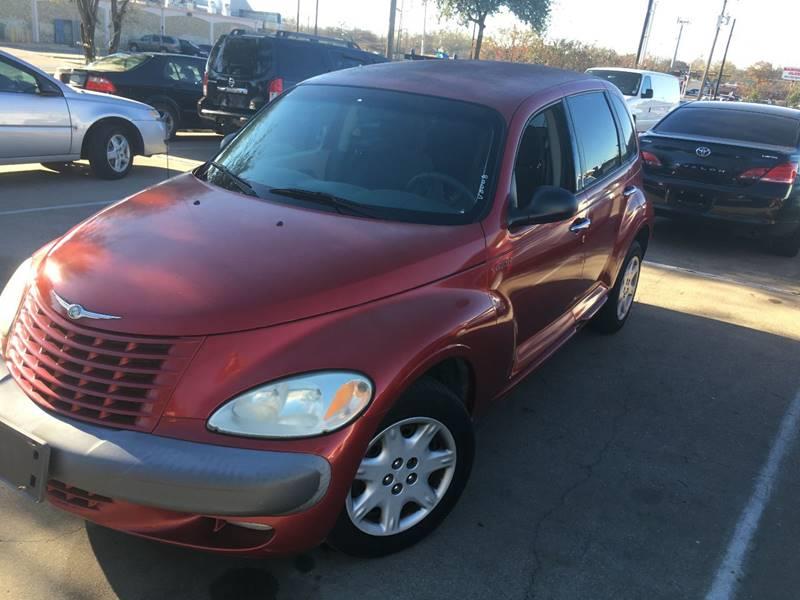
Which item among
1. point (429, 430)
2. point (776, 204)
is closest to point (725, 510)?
point (429, 430)

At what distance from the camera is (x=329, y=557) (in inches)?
107

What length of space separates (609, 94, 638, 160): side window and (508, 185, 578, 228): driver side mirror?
1882mm

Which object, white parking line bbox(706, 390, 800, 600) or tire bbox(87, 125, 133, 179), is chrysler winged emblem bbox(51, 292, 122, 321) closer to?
white parking line bbox(706, 390, 800, 600)

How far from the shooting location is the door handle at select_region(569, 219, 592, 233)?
382cm

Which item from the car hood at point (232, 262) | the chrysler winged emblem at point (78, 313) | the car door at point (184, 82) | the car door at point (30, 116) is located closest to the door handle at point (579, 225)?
the car hood at point (232, 262)

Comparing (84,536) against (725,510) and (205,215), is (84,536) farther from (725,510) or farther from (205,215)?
(725,510)

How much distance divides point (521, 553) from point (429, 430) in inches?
26.0

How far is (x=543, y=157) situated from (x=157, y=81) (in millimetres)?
10783

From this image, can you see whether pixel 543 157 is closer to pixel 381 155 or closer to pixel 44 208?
pixel 381 155

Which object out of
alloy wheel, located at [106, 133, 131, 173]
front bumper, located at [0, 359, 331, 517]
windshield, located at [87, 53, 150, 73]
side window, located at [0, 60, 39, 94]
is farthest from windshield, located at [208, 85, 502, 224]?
windshield, located at [87, 53, 150, 73]

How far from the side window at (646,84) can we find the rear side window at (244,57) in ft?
31.7

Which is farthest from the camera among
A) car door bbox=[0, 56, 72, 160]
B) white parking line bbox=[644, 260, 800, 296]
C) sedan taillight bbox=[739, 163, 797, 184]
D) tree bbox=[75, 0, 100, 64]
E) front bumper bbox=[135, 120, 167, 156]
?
tree bbox=[75, 0, 100, 64]

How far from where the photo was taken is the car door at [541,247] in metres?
3.29

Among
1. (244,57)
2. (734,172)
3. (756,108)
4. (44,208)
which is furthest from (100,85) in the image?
(756,108)
